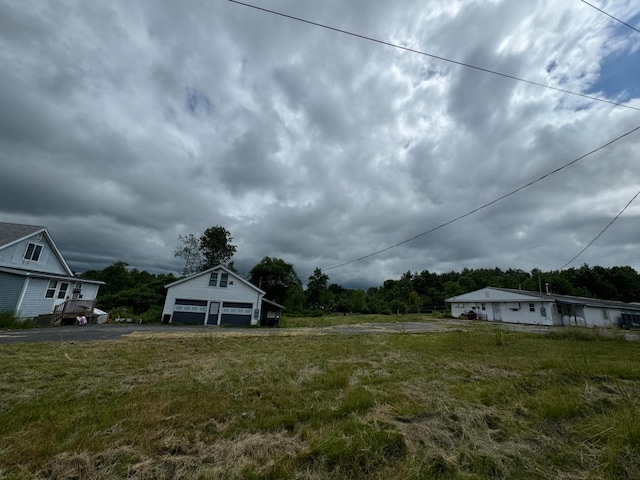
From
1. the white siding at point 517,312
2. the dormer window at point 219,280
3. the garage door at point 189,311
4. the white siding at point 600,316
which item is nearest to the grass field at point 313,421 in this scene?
the garage door at point 189,311

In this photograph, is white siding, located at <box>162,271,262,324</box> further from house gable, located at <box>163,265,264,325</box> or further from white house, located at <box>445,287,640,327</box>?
white house, located at <box>445,287,640,327</box>

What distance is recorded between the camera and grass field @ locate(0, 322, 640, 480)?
2.55 m

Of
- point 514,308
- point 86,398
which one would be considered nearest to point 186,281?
point 86,398

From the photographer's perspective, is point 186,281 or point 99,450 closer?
point 99,450

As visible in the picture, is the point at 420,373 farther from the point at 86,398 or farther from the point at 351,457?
the point at 86,398

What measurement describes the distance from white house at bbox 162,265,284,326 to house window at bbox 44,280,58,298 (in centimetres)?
732

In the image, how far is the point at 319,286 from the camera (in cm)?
5641

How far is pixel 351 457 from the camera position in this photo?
2.72 meters

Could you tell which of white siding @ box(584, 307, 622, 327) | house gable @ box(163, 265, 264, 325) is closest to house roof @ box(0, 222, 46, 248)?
house gable @ box(163, 265, 264, 325)

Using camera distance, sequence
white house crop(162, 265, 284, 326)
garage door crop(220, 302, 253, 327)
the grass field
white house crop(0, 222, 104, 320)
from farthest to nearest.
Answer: garage door crop(220, 302, 253, 327), white house crop(162, 265, 284, 326), white house crop(0, 222, 104, 320), the grass field

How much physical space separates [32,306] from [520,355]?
2758 centimetres

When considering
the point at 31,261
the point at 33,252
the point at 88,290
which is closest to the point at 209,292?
the point at 88,290

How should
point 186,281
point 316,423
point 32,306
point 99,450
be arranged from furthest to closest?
point 186,281 < point 32,306 < point 316,423 < point 99,450

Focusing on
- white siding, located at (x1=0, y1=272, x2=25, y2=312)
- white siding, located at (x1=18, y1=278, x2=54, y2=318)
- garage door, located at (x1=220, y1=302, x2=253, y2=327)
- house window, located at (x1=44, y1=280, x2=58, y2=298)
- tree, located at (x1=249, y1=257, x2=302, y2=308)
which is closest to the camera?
white siding, located at (x1=0, y1=272, x2=25, y2=312)
